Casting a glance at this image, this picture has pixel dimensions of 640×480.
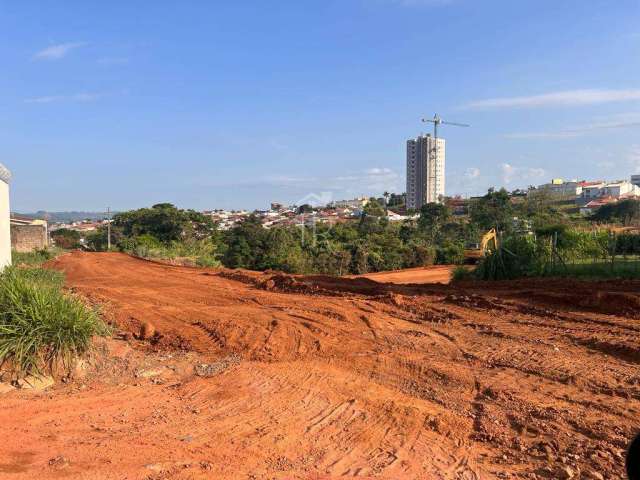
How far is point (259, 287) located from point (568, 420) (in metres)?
9.01

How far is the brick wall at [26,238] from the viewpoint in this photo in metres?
26.0

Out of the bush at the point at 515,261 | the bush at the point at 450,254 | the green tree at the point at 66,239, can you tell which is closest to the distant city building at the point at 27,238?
the green tree at the point at 66,239

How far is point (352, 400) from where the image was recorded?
4.61m

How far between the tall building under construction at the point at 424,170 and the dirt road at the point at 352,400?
96.7 m

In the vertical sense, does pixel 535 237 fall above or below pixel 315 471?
above

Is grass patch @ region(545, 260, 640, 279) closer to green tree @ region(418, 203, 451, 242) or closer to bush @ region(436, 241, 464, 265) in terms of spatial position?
bush @ region(436, 241, 464, 265)

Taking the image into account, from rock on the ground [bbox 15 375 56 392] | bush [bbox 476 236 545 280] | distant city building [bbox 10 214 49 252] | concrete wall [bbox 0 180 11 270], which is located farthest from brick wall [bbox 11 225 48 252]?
rock on the ground [bbox 15 375 56 392]

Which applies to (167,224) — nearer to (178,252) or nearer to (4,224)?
(178,252)

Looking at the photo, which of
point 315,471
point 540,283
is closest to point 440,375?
point 315,471

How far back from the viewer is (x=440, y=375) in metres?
5.10

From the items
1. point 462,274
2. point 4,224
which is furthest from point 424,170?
point 4,224

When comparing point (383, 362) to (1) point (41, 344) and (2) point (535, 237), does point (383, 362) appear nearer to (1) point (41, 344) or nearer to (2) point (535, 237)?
(1) point (41, 344)

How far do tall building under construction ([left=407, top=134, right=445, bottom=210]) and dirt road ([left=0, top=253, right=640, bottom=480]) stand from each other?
9671 cm

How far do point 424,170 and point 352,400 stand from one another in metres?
103
